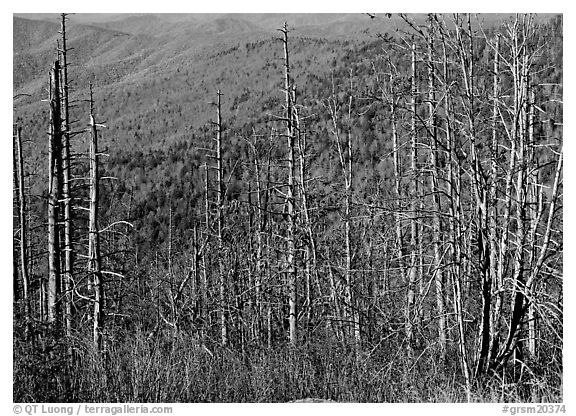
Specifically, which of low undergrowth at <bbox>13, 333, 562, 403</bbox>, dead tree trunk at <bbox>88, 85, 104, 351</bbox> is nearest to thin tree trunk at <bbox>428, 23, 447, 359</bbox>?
low undergrowth at <bbox>13, 333, 562, 403</bbox>

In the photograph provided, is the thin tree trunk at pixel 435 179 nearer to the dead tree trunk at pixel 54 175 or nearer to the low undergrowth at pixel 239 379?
the low undergrowth at pixel 239 379

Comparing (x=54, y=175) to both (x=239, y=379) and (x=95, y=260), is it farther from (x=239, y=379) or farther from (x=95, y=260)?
(x=239, y=379)

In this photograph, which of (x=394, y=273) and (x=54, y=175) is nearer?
(x=394, y=273)

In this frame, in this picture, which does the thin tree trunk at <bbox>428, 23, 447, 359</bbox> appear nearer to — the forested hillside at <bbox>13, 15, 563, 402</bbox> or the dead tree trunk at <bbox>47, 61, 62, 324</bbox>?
the forested hillside at <bbox>13, 15, 563, 402</bbox>

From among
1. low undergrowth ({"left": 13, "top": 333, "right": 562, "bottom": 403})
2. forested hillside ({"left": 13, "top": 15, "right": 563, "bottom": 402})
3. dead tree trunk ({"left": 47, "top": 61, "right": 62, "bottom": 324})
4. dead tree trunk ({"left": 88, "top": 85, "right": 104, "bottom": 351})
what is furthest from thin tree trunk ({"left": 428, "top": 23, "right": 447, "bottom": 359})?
dead tree trunk ({"left": 47, "top": 61, "right": 62, "bottom": 324})

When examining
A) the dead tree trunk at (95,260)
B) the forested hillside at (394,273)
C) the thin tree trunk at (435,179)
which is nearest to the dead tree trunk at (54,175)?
the forested hillside at (394,273)

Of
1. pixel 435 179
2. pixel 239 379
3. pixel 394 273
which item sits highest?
pixel 435 179

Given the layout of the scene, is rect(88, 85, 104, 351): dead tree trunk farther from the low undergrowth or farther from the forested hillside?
the low undergrowth

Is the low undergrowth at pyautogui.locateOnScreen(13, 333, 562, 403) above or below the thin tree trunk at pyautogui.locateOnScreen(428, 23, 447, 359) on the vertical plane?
below

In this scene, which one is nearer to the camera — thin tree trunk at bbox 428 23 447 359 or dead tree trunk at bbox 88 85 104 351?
thin tree trunk at bbox 428 23 447 359

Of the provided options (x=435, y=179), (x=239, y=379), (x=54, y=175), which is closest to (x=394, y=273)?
(x=239, y=379)

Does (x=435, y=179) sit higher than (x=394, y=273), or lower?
higher

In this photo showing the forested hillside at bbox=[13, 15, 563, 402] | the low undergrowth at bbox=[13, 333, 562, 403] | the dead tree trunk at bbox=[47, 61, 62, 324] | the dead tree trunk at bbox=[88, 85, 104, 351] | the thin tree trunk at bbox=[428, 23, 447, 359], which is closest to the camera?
the thin tree trunk at bbox=[428, 23, 447, 359]

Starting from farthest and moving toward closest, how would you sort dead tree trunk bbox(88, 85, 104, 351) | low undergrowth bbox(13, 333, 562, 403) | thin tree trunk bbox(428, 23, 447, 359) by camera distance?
dead tree trunk bbox(88, 85, 104, 351) → low undergrowth bbox(13, 333, 562, 403) → thin tree trunk bbox(428, 23, 447, 359)
